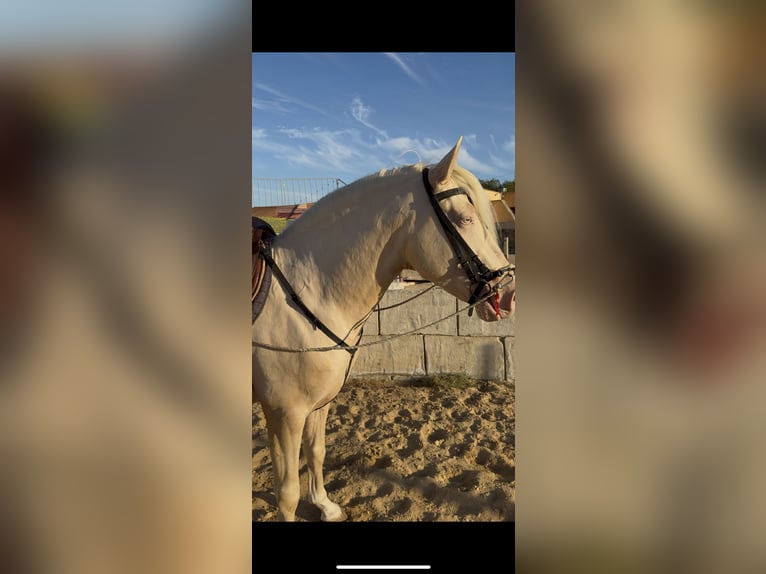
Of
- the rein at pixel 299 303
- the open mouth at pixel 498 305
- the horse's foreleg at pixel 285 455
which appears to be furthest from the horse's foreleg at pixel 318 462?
the open mouth at pixel 498 305

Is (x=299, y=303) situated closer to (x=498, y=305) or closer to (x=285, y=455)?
(x=285, y=455)

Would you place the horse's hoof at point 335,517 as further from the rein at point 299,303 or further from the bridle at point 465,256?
the bridle at point 465,256

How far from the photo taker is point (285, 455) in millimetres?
1835

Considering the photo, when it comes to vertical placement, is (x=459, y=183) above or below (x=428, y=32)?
below

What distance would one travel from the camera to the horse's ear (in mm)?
1806
